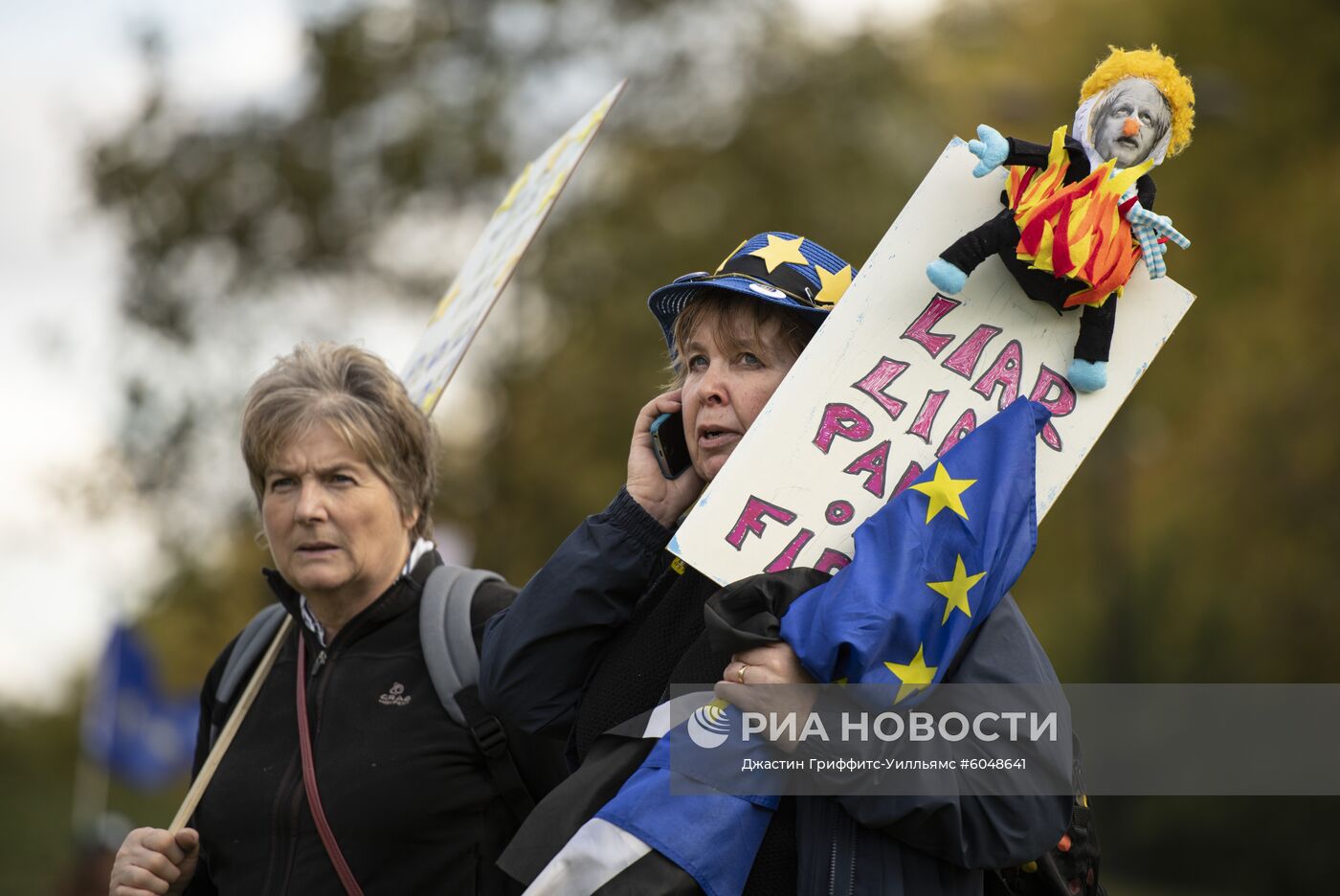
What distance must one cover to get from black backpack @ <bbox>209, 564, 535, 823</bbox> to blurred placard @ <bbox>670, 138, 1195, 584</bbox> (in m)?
0.85

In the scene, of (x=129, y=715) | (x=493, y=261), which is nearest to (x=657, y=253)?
(x=129, y=715)

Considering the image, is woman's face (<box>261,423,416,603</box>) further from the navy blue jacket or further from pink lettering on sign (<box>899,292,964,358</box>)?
pink lettering on sign (<box>899,292,964,358</box>)

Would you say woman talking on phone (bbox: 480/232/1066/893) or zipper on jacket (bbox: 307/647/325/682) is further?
zipper on jacket (bbox: 307/647/325/682)

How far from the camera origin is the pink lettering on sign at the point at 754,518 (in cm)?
245

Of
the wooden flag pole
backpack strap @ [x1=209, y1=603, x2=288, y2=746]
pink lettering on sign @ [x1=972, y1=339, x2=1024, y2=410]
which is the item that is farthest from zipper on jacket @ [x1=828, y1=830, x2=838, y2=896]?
backpack strap @ [x1=209, y1=603, x2=288, y2=746]

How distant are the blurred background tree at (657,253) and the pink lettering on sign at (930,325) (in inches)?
457

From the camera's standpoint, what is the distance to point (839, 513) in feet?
8.04

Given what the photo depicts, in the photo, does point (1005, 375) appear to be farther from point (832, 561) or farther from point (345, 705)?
point (345, 705)

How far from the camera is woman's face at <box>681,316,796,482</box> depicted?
2641 millimetres

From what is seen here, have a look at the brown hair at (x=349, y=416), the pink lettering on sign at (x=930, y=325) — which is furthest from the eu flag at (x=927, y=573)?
the brown hair at (x=349, y=416)

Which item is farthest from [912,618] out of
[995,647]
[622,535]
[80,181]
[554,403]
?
[80,181]

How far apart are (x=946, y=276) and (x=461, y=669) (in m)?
1.37

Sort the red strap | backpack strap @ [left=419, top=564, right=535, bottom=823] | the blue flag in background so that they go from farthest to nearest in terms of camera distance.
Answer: the blue flag in background, backpack strap @ [left=419, top=564, right=535, bottom=823], the red strap

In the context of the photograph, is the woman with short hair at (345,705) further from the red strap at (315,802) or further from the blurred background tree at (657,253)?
the blurred background tree at (657,253)
